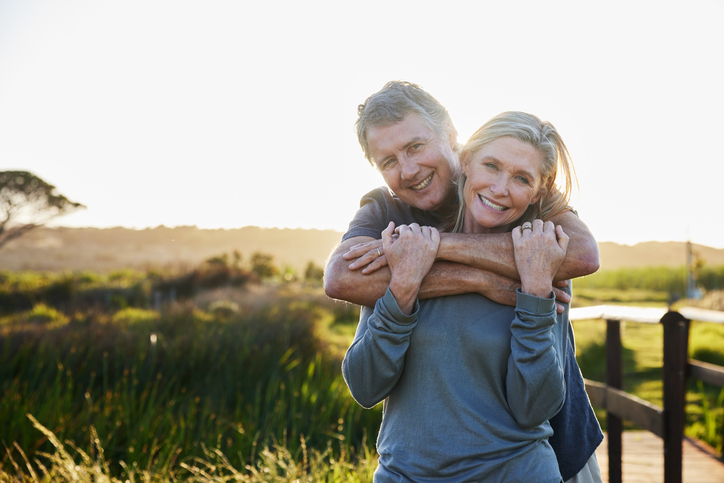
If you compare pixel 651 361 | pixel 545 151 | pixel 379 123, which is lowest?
pixel 651 361

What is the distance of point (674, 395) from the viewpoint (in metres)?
3.26

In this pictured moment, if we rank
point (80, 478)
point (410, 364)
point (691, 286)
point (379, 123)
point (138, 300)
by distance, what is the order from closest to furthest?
point (410, 364) → point (379, 123) → point (80, 478) → point (138, 300) → point (691, 286)

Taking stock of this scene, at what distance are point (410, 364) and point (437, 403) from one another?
0.43ft

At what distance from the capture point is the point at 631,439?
524cm

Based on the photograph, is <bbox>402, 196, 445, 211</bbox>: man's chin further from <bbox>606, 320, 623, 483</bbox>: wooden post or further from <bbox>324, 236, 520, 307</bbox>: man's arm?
<bbox>606, 320, 623, 483</bbox>: wooden post

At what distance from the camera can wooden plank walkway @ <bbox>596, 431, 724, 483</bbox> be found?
4.01 m

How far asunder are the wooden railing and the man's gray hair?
6.55 feet

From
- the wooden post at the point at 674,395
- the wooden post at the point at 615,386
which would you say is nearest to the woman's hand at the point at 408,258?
the wooden post at the point at 674,395

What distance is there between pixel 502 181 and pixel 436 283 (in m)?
0.36

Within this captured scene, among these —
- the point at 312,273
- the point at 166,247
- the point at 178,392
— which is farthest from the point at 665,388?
the point at 166,247

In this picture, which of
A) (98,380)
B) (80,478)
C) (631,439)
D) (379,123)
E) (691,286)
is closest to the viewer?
(379,123)

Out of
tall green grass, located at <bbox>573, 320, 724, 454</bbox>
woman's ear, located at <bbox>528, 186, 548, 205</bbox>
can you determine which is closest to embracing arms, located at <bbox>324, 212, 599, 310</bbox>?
woman's ear, located at <bbox>528, 186, 548, 205</bbox>

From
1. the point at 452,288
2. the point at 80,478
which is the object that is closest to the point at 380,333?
the point at 452,288

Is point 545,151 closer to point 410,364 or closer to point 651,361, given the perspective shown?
point 410,364
